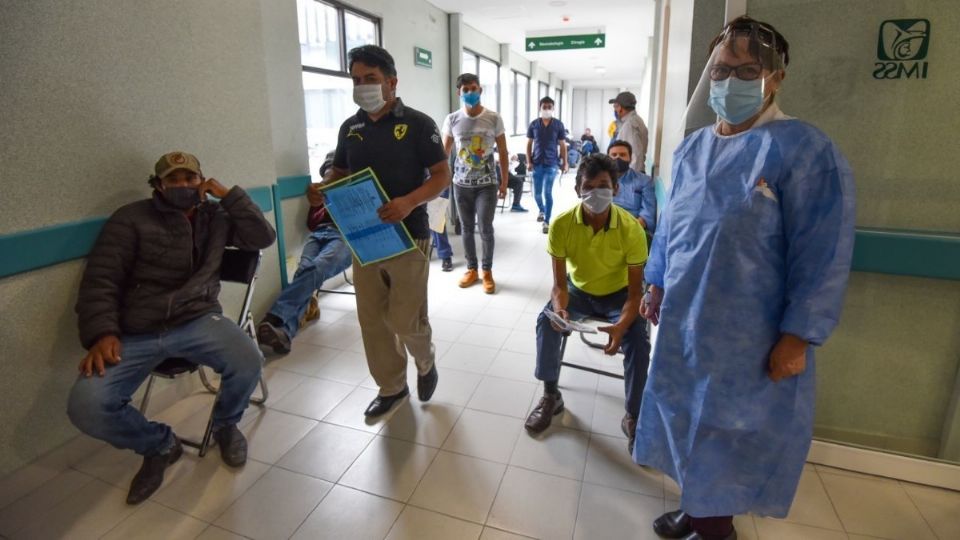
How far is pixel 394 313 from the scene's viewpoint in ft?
7.54

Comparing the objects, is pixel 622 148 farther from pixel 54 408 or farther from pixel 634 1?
pixel 634 1

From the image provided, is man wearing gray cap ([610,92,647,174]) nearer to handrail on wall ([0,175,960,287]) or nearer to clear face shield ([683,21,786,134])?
handrail on wall ([0,175,960,287])

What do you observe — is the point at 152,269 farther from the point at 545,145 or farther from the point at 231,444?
the point at 545,145

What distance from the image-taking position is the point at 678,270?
1456 mm

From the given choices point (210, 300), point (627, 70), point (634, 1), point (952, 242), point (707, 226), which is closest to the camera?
point (707, 226)

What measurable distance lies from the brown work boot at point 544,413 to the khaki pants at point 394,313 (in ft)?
1.82

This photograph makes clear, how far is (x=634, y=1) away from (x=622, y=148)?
3.78 meters

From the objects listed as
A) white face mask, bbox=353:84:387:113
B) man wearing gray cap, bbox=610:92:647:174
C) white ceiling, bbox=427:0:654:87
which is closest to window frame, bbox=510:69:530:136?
white ceiling, bbox=427:0:654:87

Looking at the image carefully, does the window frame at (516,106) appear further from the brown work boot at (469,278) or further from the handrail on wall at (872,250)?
the handrail on wall at (872,250)

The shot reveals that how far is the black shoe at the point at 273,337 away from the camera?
3037 millimetres

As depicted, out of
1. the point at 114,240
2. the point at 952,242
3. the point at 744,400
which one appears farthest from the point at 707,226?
the point at 114,240

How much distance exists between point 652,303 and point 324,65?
3879mm

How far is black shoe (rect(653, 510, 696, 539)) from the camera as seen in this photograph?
66.4 inches

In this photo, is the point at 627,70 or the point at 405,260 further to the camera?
the point at 627,70
